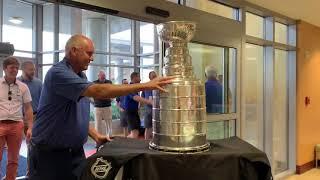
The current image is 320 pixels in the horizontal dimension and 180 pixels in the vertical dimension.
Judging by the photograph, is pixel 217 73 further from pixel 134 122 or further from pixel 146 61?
pixel 146 61

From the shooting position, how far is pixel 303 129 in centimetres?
489

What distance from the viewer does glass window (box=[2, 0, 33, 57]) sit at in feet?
21.0

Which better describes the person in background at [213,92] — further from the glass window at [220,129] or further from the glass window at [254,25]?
the glass window at [254,25]

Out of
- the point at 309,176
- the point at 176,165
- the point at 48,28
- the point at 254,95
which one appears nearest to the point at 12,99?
the point at 176,165

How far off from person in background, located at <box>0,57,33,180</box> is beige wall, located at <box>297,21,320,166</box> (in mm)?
3540

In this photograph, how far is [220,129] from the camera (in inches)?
131

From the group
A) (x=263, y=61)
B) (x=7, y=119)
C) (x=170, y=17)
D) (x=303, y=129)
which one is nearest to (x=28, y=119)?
(x=7, y=119)

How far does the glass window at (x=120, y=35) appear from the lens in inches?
319

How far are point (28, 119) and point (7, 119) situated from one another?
19 cm

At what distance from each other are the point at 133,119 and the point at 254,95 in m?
2.01

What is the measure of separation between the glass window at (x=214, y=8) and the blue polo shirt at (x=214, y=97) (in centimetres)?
70

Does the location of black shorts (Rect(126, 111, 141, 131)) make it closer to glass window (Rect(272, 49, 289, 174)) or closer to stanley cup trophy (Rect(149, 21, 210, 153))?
glass window (Rect(272, 49, 289, 174))

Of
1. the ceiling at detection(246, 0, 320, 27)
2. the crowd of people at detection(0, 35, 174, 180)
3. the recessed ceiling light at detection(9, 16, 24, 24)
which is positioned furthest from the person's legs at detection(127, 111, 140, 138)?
the crowd of people at detection(0, 35, 174, 180)

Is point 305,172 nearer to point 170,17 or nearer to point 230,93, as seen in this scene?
point 230,93
